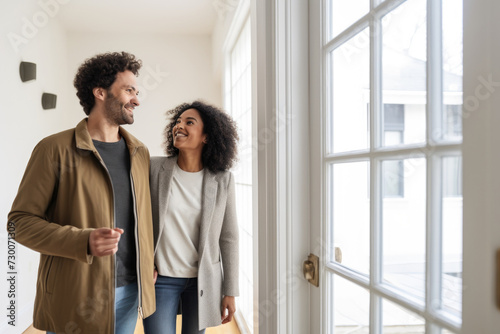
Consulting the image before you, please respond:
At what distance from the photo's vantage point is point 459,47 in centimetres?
63

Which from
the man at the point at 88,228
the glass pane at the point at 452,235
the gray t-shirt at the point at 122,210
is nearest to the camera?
the glass pane at the point at 452,235

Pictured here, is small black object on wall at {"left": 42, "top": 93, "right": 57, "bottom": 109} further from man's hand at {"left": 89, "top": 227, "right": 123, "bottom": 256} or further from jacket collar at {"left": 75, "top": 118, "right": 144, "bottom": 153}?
man's hand at {"left": 89, "top": 227, "right": 123, "bottom": 256}

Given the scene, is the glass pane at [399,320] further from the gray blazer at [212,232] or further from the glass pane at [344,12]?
the gray blazer at [212,232]

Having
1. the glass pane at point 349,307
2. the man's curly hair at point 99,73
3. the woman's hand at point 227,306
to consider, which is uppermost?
the man's curly hair at point 99,73

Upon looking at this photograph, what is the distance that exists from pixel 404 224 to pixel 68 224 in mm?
1170

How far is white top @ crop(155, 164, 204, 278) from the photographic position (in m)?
1.65

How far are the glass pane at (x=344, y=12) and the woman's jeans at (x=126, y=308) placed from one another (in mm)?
1204

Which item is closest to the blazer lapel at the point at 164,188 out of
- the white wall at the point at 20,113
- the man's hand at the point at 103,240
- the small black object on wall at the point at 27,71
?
the man's hand at the point at 103,240

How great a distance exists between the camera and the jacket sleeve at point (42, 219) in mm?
1284

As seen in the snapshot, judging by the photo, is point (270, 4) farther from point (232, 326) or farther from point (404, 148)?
point (232, 326)

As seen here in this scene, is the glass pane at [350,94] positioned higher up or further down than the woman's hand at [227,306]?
higher up

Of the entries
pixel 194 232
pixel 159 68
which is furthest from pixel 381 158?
pixel 159 68

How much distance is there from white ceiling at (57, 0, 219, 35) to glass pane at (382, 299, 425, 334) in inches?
151

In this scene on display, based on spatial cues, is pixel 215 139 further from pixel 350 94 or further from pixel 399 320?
pixel 399 320
